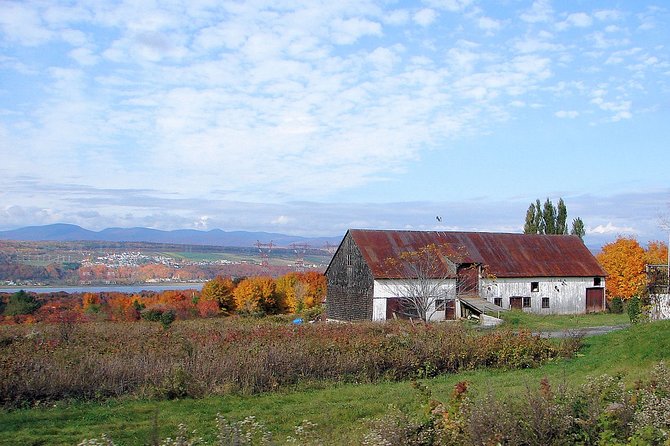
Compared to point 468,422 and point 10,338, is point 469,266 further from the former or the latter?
point 468,422

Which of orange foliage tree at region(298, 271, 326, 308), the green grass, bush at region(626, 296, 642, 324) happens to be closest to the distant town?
orange foliage tree at region(298, 271, 326, 308)

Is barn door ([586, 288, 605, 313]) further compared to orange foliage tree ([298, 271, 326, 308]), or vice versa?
orange foliage tree ([298, 271, 326, 308])

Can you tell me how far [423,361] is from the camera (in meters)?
15.1

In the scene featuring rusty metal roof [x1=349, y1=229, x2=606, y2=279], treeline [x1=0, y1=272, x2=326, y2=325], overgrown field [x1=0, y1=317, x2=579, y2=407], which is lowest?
treeline [x1=0, y1=272, x2=326, y2=325]

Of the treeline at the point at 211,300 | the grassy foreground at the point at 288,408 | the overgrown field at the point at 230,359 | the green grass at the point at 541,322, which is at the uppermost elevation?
the overgrown field at the point at 230,359

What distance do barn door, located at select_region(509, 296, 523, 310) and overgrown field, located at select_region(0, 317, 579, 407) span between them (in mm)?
22969

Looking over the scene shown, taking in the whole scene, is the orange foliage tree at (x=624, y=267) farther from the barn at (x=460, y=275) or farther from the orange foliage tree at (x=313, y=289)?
the orange foliage tree at (x=313, y=289)

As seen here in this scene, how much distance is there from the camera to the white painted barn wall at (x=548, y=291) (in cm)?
3985

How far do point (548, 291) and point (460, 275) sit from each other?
6961 millimetres

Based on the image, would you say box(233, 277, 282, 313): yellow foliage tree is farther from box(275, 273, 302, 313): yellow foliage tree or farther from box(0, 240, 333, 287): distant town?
box(0, 240, 333, 287): distant town

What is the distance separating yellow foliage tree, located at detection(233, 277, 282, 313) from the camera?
190 ft

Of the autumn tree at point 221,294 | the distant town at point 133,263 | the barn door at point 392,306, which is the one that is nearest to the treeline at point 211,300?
the autumn tree at point 221,294

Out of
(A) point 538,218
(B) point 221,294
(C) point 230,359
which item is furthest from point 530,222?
(C) point 230,359

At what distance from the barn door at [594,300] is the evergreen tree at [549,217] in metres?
13.7
